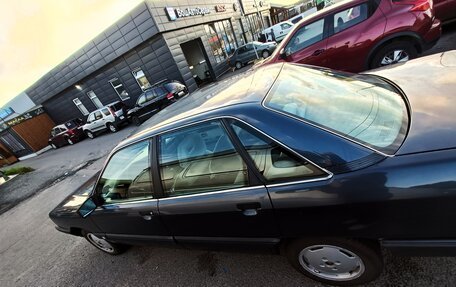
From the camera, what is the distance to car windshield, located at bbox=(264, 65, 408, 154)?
4.96 ft

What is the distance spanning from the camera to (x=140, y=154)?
7.80 ft

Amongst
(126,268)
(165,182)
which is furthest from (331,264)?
(126,268)

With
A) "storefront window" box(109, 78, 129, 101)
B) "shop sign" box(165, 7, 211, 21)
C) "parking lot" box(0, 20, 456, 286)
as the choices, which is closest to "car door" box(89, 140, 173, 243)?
"parking lot" box(0, 20, 456, 286)

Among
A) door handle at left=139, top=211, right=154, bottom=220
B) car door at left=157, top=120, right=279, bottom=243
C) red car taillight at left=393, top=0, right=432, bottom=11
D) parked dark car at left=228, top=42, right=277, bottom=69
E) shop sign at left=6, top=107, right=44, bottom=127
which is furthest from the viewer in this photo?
shop sign at left=6, top=107, right=44, bottom=127

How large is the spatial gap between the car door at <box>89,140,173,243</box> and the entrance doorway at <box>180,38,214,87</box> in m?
14.8

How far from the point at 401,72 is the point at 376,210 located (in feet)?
5.48

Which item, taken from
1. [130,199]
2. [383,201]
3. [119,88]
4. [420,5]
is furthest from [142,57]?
[383,201]

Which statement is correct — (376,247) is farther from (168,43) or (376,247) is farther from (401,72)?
(168,43)

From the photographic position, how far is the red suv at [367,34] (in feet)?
14.3

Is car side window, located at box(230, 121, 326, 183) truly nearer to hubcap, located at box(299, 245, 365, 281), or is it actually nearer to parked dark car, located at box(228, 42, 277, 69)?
hubcap, located at box(299, 245, 365, 281)

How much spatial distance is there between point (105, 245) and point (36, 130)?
2321 cm

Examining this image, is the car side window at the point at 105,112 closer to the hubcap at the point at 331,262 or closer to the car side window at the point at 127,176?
the car side window at the point at 127,176

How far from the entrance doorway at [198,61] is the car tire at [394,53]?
43.5ft

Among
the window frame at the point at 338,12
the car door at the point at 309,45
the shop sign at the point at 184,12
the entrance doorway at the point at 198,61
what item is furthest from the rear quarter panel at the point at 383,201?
the entrance doorway at the point at 198,61
